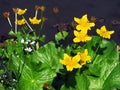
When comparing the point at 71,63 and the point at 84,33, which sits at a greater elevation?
the point at 84,33

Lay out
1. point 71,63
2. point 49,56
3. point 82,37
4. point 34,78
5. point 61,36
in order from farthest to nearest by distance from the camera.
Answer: point 61,36 → point 49,56 → point 34,78 → point 82,37 → point 71,63

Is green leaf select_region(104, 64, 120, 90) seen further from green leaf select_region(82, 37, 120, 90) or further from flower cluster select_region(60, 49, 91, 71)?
flower cluster select_region(60, 49, 91, 71)

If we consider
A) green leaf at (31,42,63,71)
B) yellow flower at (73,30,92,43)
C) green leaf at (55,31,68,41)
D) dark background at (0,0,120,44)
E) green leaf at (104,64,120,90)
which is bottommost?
green leaf at (104,64,120,90)

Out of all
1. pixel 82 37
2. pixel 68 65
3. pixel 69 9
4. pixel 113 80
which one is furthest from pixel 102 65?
pixel 69 9

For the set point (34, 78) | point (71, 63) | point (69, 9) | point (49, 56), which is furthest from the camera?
point (69, 9)

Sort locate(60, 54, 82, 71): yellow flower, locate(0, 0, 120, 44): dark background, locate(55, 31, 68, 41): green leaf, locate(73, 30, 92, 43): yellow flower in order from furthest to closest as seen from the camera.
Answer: locate(0, 0, 120, 44): dark background → locate(55, 31, 68, 41): green leaf → locate(73, 30, 92, 43): yellow flower → locate(60, 54, 82, 71): yellow flower

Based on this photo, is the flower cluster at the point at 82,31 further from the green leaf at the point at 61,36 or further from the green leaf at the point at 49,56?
the green leaf at the point at 61,36

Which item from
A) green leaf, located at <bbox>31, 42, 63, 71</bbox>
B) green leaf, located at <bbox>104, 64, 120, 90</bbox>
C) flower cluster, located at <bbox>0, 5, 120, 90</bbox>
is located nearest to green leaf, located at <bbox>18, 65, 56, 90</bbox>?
flower cluster, located at <bbox>0, 5, 120, 90</bbox>

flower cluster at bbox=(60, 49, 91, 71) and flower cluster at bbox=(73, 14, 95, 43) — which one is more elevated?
flower cluster at bbox=(73, 14, 95, 43)

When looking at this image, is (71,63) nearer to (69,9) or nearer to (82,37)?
(82,37)
